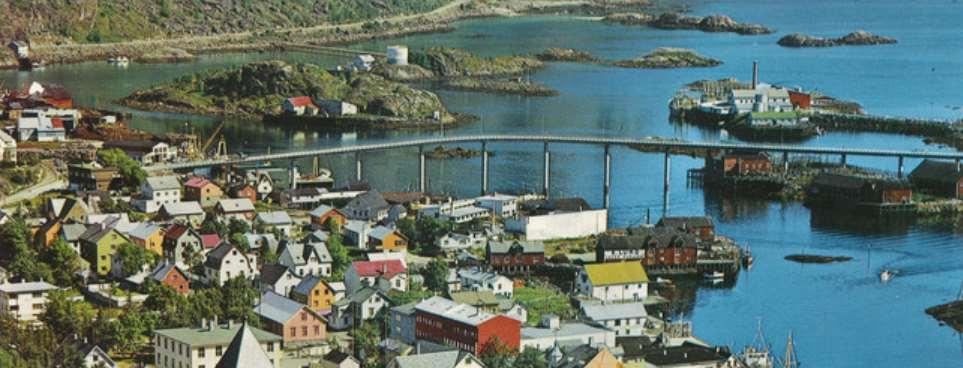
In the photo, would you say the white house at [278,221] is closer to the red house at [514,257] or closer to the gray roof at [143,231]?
the gray roof at [143,231]

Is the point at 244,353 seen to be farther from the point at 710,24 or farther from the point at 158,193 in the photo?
the point at 710,24

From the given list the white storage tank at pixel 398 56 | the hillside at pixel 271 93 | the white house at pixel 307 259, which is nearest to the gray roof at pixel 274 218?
the white house at pixel 307 259

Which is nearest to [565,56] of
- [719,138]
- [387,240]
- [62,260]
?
[719,138]

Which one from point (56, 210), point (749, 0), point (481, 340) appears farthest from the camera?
point (749, 0)

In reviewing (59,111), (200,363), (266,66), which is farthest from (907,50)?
(200,363)

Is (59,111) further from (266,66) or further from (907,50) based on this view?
(907,50)
